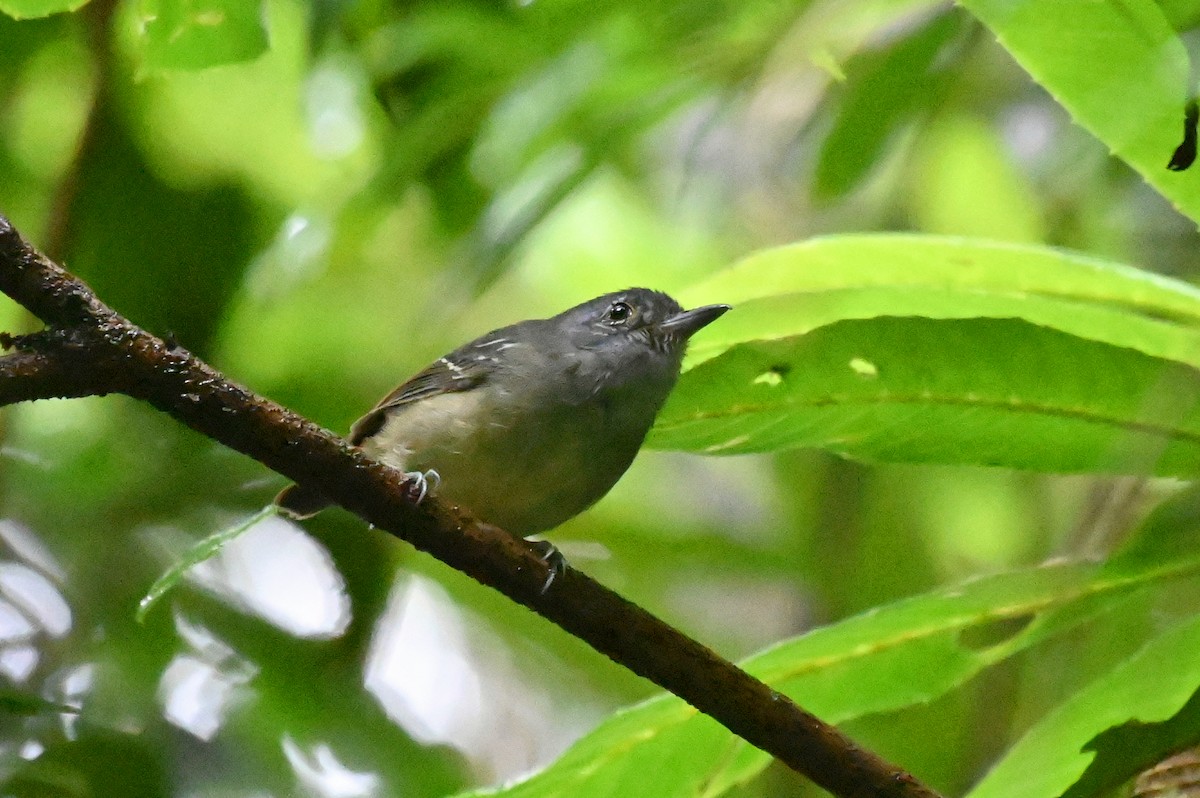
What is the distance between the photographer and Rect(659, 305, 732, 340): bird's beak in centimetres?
237

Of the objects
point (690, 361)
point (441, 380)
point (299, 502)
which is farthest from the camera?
point (441, 380)

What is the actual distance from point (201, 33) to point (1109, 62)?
1168mm

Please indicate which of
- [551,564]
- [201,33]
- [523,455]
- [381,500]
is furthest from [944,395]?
[201,33]

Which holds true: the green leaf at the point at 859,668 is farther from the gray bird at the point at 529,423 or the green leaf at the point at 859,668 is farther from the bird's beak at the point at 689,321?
the bird's beak at the point at 689,321

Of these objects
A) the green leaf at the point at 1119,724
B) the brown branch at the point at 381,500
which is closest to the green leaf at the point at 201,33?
the brown branch at the point at 381,500

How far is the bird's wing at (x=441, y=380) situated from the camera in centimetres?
238

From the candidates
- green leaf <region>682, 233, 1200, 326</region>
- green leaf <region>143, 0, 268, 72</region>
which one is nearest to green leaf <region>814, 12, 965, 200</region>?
green leaf <region>682, 233, 1200, 326</region>

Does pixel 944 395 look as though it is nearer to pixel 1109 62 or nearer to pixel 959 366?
pixel 959 366

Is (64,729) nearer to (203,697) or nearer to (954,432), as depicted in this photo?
(203,697)

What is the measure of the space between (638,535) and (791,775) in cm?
75

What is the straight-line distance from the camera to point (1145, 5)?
1470mm

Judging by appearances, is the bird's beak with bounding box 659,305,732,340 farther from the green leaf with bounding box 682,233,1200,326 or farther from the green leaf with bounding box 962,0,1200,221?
the green leaf with bounding box 962,0,1200,221

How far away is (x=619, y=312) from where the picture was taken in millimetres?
2631

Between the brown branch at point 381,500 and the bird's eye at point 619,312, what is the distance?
3.81 ft
